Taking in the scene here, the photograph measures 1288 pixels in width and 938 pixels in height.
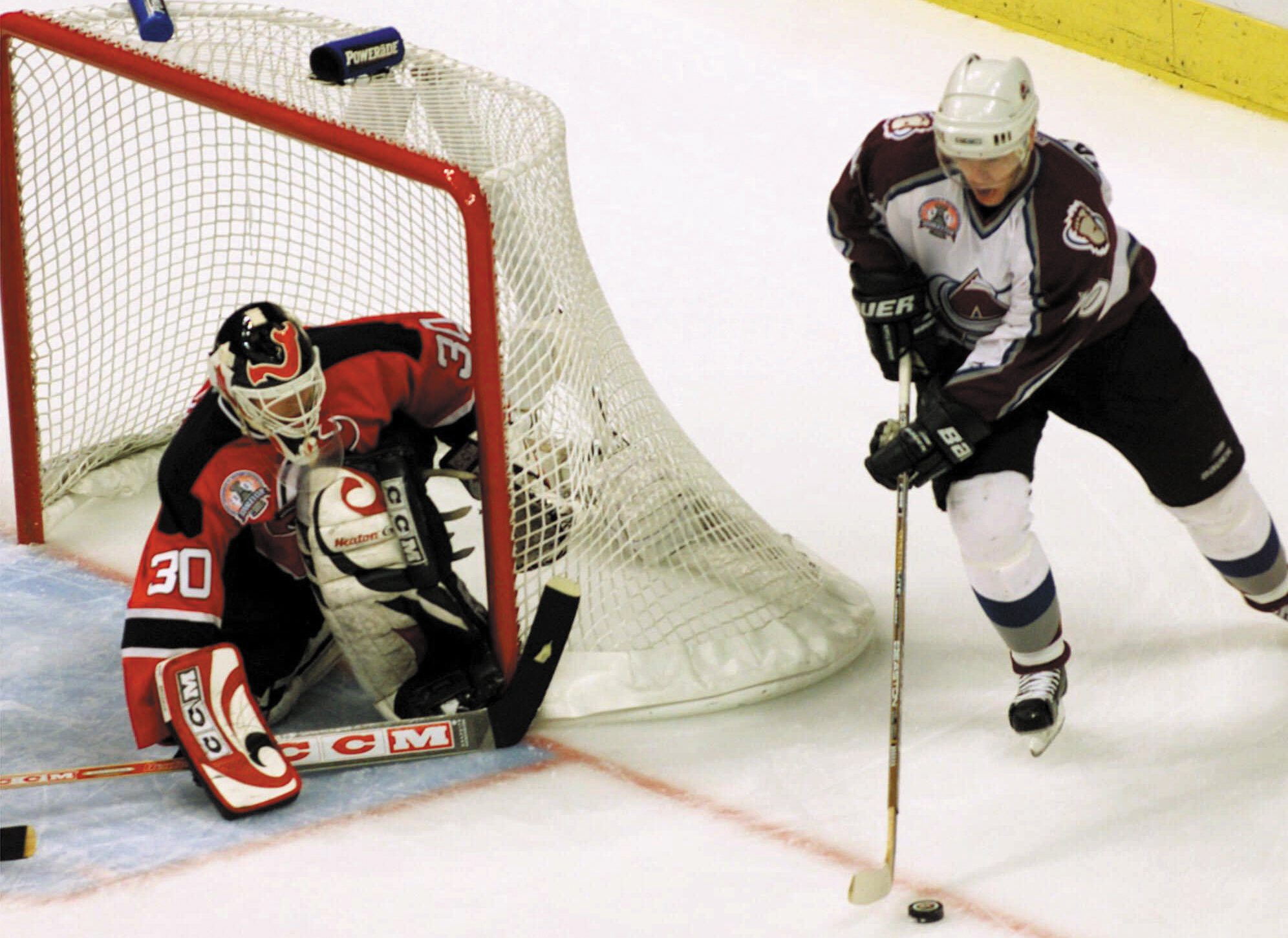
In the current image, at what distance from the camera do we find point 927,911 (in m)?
2.49

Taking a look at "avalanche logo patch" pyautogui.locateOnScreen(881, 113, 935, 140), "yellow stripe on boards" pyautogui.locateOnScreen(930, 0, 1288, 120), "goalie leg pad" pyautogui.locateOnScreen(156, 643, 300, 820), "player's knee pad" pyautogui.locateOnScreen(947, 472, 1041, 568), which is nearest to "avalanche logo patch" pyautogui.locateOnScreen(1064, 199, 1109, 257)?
"avalanche logo patch" pyautogui.locateOnScreen(881, 113, 935, 140)

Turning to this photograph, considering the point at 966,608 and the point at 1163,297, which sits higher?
the point at 1163,297

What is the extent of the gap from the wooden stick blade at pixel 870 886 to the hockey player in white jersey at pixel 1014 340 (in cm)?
43

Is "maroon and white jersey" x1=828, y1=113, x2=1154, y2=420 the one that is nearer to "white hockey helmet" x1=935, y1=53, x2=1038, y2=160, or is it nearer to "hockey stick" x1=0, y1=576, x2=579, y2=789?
"white hockey helmet" x1=935, y1=53, x2=1038, y2=160

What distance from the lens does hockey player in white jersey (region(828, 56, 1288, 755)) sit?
8.57ft

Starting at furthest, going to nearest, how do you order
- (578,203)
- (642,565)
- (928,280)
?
(578,203) < (642,565) < (928,280)

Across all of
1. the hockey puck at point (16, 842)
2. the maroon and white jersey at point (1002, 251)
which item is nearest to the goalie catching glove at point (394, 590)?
the hockey puck at point (16, 842)

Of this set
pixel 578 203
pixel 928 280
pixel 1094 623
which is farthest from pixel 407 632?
pixel 578 203

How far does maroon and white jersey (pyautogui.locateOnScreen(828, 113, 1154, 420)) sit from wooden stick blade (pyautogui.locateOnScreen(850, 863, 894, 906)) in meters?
0.70

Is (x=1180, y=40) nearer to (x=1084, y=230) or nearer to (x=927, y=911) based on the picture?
(x=1084, y=230)

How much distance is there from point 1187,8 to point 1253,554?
2891mm

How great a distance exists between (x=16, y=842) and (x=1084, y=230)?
1771 millimetres

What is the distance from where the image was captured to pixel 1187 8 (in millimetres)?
5414

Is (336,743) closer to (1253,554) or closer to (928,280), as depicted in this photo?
(928,280)
